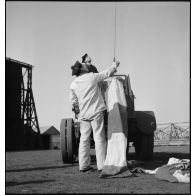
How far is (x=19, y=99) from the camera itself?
85.8 feet

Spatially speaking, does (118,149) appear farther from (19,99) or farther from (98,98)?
(19,99)

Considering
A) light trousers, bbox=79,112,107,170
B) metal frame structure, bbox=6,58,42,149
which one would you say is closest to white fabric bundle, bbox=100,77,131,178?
light trousers, bbox=79,112,107,170

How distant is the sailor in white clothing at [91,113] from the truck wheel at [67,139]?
104 centimetres

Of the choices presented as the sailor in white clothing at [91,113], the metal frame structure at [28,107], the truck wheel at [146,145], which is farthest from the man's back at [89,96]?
the metal frame structure at [28,107]

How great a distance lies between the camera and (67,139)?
20.2ft

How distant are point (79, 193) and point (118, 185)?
0.62 m

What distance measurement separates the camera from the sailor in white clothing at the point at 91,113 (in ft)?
16.2

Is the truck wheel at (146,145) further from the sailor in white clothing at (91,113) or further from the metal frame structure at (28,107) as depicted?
the metal frame structure at (28,107)

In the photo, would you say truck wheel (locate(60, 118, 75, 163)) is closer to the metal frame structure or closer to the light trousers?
the light trousers

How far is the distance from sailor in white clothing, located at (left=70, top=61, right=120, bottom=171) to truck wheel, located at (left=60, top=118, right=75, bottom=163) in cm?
104

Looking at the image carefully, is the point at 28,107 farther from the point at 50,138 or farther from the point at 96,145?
the point at 96,145

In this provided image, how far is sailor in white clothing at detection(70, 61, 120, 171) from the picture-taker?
4.94m

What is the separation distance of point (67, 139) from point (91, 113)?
4.46ft

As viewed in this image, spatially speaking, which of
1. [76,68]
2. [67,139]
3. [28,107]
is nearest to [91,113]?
[76,68]
